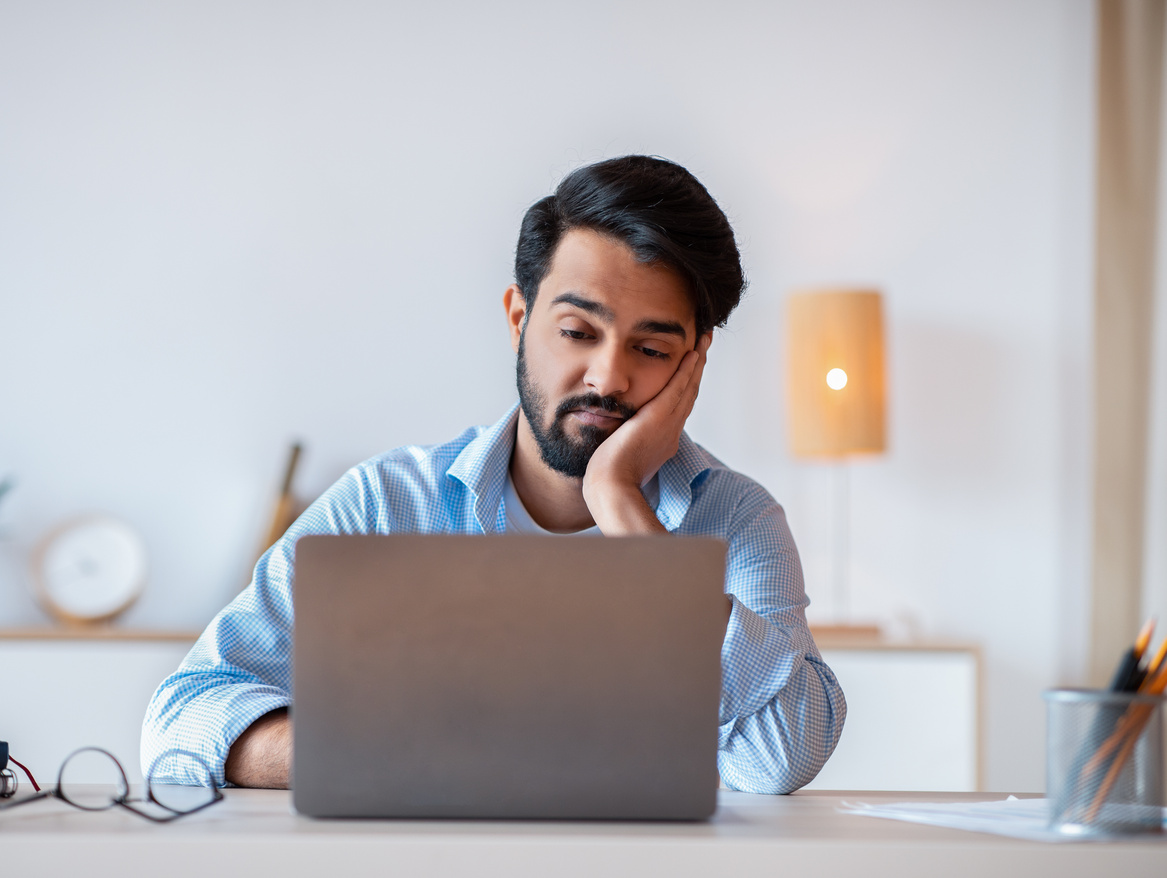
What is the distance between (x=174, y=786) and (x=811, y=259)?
2420mm

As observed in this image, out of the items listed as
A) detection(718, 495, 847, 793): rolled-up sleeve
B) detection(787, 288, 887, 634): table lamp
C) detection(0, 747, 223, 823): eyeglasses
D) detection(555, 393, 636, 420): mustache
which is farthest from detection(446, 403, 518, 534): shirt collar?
detection(787, 288, 887, 634): table lamp

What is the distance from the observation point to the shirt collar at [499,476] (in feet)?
4.97

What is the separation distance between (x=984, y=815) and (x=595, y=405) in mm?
802

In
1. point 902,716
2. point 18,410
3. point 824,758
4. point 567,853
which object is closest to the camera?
point 567,853

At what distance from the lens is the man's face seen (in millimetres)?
1460

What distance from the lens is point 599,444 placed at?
1.49 m

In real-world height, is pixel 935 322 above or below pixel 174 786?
above

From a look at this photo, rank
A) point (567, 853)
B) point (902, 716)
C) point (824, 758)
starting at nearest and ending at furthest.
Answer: point (567, 853)
point (824, 758)
point (902, 716)

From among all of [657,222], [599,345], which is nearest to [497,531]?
[599,345]

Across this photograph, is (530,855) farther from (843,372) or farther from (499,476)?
(843,372)

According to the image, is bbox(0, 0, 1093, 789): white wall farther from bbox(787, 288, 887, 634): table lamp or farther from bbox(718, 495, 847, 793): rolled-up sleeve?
bbox(718, 495, 847, 793): rolled-up sleeve

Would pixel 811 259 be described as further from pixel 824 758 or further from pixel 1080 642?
pixel 824 758

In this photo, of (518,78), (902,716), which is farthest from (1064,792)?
(518,78)

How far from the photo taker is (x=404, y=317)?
2.99m
